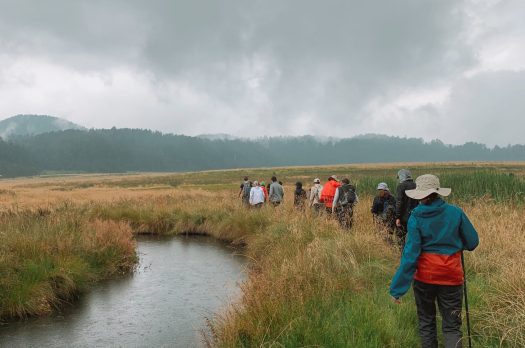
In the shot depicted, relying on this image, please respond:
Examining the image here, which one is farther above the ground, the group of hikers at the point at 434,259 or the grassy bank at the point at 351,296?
the group of hikers at the point at 434,259

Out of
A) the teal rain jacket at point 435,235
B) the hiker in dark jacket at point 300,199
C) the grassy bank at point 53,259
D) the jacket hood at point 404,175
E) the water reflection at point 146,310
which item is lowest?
the water reflection at point 146,310

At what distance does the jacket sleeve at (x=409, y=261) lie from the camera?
515 centimetres

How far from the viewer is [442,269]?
5.08 metres

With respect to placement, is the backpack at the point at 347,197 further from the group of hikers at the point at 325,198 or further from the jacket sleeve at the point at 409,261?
the jacket sleeve at the point at 409,261

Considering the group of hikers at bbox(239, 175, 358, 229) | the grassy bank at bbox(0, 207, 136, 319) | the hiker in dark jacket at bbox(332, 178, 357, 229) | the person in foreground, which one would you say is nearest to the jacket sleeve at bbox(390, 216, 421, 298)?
the person in foreground

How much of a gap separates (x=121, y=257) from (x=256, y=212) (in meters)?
6.42

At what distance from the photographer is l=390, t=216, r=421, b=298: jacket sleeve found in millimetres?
5148

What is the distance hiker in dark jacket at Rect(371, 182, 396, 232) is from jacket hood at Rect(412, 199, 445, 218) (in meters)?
6.24

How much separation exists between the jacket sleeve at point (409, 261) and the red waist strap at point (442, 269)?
12 cm

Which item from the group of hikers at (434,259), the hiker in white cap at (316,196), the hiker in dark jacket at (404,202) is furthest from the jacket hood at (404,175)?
the hiker in white cap at (316,196)

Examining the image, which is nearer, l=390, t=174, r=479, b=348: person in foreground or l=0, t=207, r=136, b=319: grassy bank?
l=390, t=174, r=479, b=348: person in foreground

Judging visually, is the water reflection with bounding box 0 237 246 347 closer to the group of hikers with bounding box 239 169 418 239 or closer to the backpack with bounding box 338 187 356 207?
the group of hikers with bounding box 239 169 418 239

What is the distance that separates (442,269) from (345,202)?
353 inches

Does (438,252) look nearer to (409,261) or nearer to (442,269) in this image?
(442,269)
